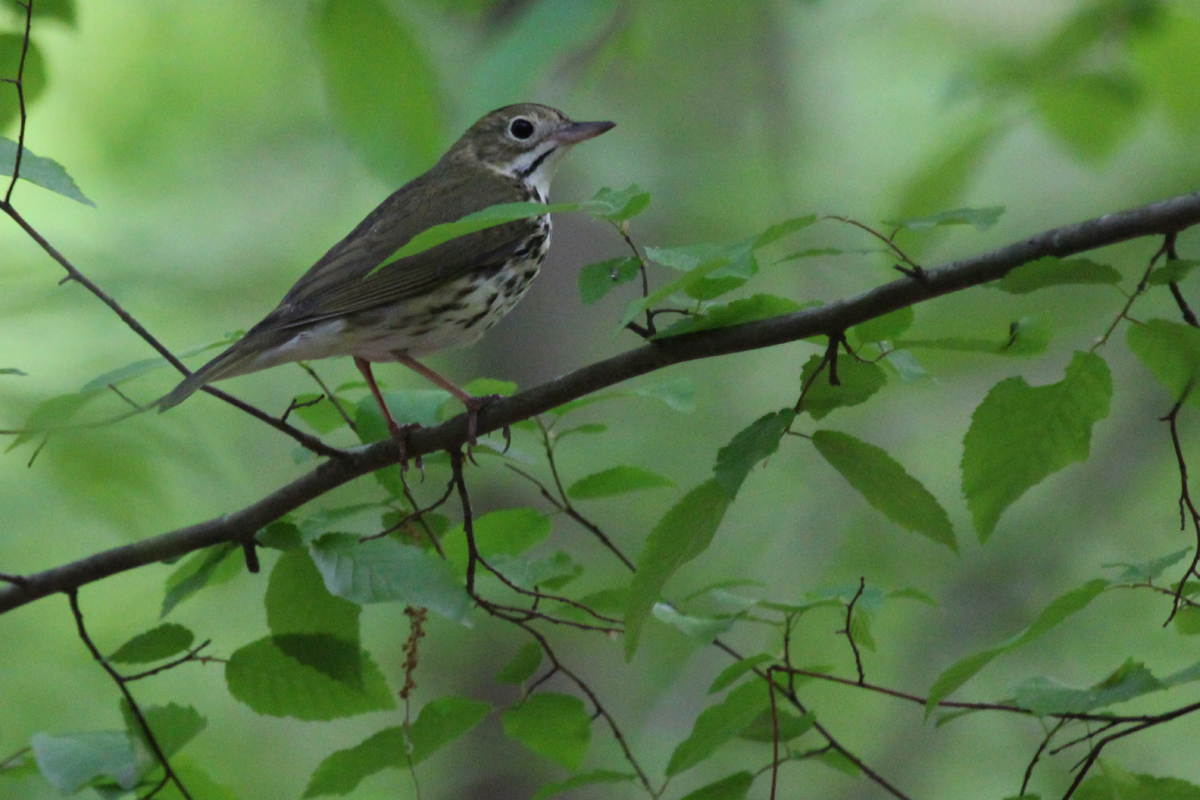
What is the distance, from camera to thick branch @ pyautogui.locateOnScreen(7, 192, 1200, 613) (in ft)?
4.95

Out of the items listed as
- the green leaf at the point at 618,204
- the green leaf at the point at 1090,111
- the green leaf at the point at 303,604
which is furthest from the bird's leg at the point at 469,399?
the green leaf at the point at 1090,111

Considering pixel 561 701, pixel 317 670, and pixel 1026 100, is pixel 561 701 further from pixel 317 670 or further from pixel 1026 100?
pixel 1026 100

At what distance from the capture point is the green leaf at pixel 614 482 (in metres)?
2.20

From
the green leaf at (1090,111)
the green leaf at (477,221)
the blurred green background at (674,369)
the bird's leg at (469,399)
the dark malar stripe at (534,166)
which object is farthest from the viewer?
A: the blurred green background at (674,369)

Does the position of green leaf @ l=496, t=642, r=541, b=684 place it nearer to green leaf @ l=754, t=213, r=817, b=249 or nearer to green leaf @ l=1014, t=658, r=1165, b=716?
green leaf @ l=1014, t=658, r=1165, b=716

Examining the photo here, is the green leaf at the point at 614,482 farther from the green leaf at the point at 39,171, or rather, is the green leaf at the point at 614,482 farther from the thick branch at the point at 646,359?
the green leaf at the point at 39,171

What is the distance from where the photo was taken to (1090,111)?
3205mm

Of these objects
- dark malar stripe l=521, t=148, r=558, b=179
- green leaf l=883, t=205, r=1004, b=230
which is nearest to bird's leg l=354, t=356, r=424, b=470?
green leaf l=883, t=205, r=1004, b=230

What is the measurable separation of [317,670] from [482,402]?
0.71 meters

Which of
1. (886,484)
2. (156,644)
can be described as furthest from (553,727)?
(886,484)

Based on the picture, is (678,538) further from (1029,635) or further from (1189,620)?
(1189,620)

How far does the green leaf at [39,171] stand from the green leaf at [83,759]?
0.92 meters

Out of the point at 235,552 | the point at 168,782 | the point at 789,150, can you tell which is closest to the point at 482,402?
the point at 235,552

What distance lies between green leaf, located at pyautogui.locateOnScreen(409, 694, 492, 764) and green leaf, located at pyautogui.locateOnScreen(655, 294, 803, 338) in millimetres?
787
